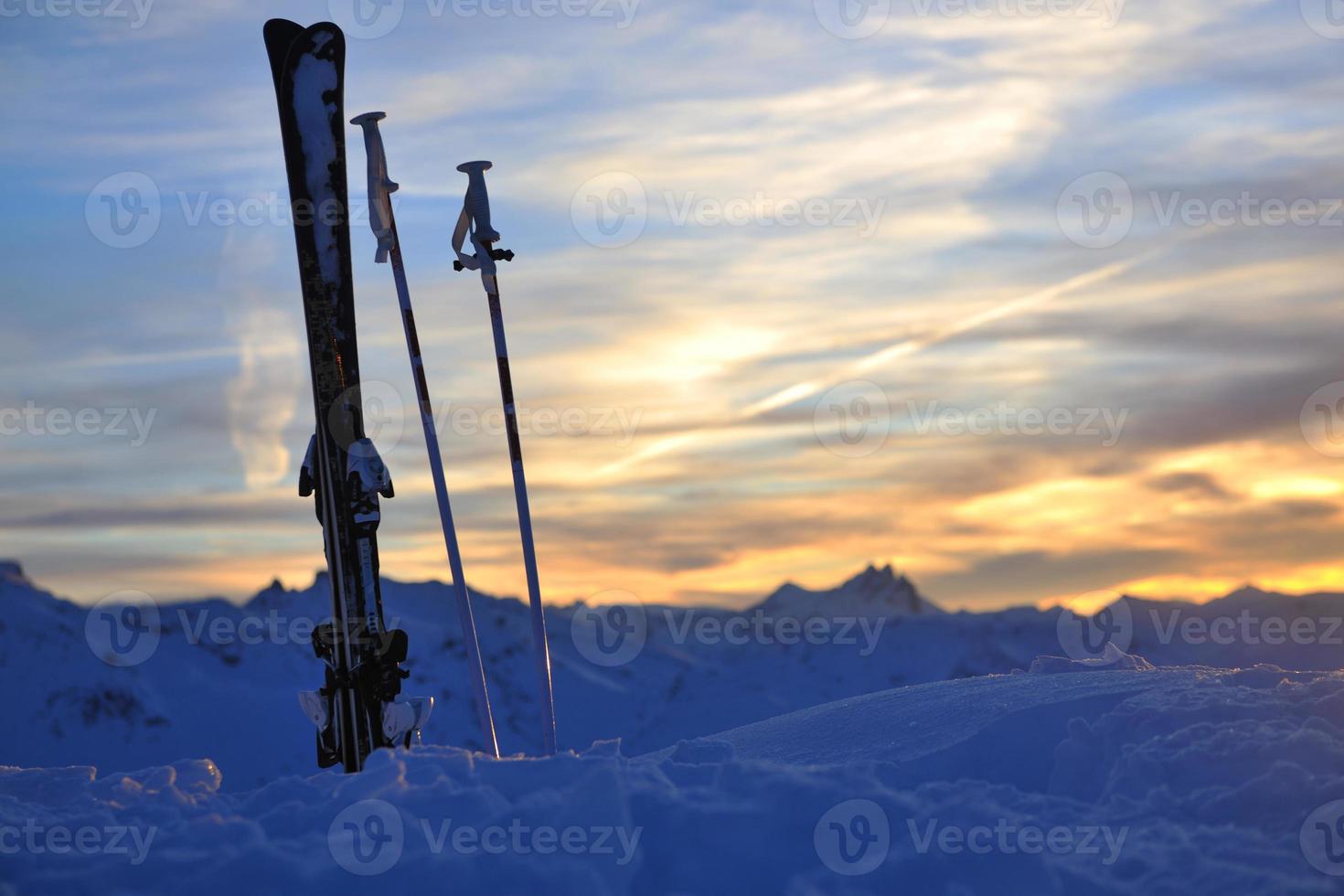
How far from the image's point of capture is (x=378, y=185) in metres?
12.6

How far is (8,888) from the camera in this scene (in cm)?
816

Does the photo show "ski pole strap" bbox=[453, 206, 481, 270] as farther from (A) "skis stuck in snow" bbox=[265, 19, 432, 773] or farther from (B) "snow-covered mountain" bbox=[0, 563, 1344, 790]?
(B) "snow-covered mountain" bbox=[0, 563, 1344, 790]

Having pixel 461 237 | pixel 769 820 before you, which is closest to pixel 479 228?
pixel 461 237

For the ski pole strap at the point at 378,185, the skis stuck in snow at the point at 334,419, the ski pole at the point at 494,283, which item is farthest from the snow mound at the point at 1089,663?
the ski pole strap at the point at 378,185

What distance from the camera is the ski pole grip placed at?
1272cm

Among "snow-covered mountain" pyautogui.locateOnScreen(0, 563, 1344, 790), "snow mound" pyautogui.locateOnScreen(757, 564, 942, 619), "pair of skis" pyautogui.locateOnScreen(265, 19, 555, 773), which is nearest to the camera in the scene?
"pair of skis" pyautogui.locateOnScreen(265, 19, 555, 773)

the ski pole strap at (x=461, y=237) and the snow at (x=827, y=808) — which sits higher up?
the ski pole strap at (x=461, y=237)

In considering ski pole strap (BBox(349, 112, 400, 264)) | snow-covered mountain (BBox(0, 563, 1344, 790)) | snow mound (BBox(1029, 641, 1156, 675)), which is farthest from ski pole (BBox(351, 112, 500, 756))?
snow-covered mountain (BBox(0, 563, 1344, 790))

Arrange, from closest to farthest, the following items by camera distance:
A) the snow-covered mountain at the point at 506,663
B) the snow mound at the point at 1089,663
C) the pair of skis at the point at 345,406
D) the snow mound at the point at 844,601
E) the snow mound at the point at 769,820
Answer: the snow mound at the point at 769,820, the pair of skis at the point at 345,406, the snow mound at the point at 1089,663, the snow-covered mountain at the point at 506,663, the snow mound at the point at 844,601

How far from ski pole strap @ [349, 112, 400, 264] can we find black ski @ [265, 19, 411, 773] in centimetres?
25

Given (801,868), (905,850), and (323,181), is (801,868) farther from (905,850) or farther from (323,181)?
(323,181)

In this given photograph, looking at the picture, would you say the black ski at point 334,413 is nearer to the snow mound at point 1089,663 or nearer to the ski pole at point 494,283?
the ski pole at point 494,283

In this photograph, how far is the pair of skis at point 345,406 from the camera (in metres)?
12.3

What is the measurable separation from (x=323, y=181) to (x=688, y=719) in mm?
140526
